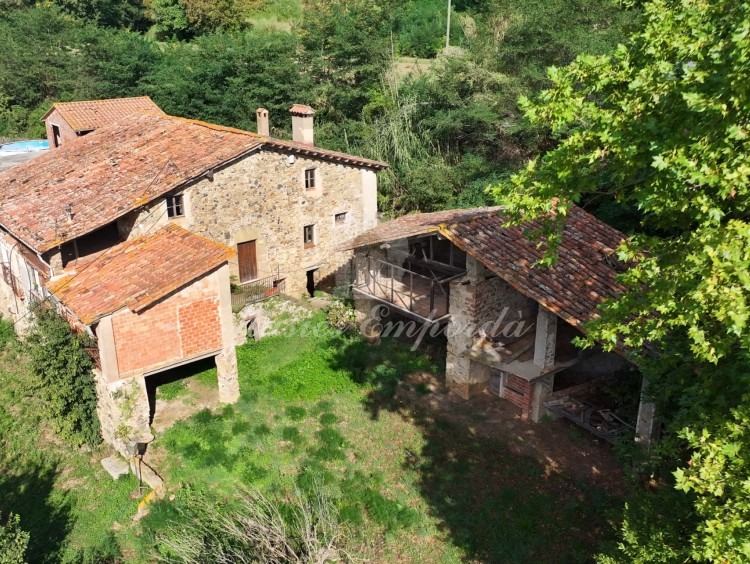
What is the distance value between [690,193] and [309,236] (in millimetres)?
16981

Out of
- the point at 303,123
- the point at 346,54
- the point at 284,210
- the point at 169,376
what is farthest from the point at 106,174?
the point at 346,54

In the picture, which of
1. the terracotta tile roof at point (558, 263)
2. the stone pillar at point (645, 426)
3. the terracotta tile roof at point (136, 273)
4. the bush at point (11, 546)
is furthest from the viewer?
the terracotta tile roof at point (136, 273)

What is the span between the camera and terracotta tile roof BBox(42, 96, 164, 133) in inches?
1034

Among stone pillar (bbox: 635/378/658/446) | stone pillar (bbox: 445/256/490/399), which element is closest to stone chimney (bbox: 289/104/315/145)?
stone pillar (bbox: 445/256/490/399)

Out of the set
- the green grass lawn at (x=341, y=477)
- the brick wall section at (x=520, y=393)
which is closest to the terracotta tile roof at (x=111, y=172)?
the green grass lawn at (x=341, y=477)

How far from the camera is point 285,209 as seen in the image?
72.4 ft

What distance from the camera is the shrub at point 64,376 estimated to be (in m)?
15.2

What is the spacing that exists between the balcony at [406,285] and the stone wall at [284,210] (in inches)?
57.3

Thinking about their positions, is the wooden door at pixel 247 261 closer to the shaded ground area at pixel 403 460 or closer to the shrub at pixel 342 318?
the shrub at pixel 342 318

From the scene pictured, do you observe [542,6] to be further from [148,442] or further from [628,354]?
[148,442]

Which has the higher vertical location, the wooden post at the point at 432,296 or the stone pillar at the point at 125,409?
the wooden post at the point at 432,296

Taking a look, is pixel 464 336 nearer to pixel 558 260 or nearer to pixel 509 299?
pixel 509 299

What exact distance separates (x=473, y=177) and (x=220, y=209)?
517 inches

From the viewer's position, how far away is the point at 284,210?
72.3 ft
